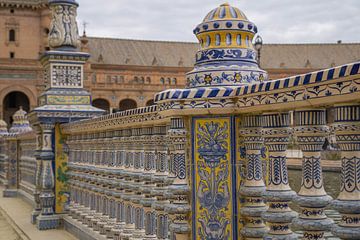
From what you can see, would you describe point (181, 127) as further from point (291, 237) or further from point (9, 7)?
point (9, 7)

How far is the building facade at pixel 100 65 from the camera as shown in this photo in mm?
44562

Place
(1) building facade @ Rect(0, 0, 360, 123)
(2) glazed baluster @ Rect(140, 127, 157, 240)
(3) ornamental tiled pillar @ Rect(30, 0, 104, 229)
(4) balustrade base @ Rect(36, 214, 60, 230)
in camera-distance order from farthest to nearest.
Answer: (1) building facade @ Rect(0, 0, 360, 123)
(3) ornamental tiled pillar @ Rect(30, 0, 104, 229)
(4) balustrade base @ Rect(36, 214, 60, 230)
(2) glazed baluster @ Rect(140, 127, 157, 240)

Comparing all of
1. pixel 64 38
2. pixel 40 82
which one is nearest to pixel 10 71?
pixel 40 82

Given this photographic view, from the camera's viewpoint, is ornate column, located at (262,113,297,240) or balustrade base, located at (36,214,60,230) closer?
ornate column, located at (262,113,297,240)

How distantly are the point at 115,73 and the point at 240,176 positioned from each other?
47.0 metres

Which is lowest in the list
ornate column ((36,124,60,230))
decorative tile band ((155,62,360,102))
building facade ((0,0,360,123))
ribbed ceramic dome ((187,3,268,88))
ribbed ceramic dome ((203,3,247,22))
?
ornate column ((36,124,60,230))

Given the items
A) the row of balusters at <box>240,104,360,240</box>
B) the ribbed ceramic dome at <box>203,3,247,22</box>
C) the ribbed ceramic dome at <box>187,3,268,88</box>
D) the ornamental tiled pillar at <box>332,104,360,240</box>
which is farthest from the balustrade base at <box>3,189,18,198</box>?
the ornamental tiled pillar at <box>332,104,360,240</box>

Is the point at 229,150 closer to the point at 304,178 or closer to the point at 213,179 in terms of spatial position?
the point at 213,179

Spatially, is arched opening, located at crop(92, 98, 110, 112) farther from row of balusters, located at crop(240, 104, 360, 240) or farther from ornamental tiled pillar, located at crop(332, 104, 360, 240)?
ornamental tiled pillar, located at crop(332, 104, 360, 240)

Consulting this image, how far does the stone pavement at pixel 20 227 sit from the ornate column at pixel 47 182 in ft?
0.76

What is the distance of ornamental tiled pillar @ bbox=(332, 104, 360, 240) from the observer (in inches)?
83.2

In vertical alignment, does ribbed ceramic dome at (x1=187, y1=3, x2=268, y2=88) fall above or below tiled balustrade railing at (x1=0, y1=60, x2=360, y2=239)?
above

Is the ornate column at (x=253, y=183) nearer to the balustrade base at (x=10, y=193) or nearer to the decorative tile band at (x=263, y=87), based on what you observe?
the decorative tile band at (x=263, y=87)

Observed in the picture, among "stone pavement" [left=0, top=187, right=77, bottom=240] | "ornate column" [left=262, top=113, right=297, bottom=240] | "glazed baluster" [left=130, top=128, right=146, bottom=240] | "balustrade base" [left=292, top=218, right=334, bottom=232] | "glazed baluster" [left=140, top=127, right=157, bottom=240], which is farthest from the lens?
"stone pavement" [left=0, top=187, right=77, bottom=240]
